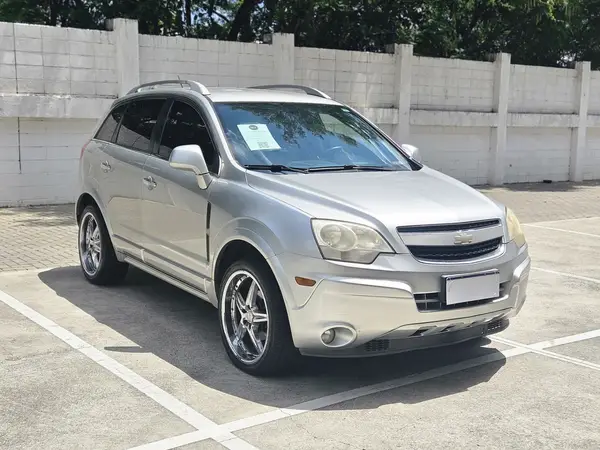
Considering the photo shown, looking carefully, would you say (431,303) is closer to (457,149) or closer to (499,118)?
(457,149)

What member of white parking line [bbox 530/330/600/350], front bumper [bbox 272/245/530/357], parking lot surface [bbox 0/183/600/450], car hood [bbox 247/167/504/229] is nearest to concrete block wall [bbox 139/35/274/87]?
parking lot surface [bbox 0/183/600/450]

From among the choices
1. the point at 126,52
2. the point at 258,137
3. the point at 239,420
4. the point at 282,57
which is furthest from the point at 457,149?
the point at 239,420

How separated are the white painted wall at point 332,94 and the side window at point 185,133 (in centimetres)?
662

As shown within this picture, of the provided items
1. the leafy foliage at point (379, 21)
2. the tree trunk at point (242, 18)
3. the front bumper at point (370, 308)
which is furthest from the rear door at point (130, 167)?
the tree trunk at point (242, 18)

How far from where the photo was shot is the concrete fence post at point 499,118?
18.0 meters

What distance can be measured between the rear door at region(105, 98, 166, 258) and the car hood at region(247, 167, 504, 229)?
1.54 metres

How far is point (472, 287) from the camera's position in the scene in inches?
180

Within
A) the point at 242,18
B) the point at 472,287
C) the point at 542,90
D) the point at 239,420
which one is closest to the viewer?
the point at 239,420

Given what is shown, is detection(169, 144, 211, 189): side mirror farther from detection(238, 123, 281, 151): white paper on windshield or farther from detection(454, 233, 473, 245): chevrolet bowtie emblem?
detection(454, 233, 473, 245): chevrolet bowtie emblem

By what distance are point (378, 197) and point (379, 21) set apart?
16134mm

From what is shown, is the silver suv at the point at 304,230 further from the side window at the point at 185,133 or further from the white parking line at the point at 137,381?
the white parking line at the point at 137,381

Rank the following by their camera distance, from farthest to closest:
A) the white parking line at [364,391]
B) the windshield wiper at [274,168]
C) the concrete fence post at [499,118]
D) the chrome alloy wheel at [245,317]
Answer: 1. the concrete fence post at [499,118]
2. the windshield wiper at [274,168]
3. the chrome alloy wheel at [245,317]
4. the white parking line at [364,391]

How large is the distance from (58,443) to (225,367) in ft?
4.58

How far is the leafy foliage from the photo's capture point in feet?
58.1
